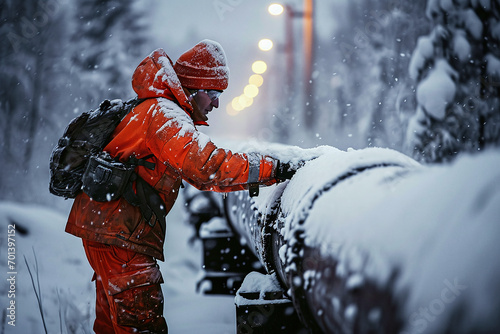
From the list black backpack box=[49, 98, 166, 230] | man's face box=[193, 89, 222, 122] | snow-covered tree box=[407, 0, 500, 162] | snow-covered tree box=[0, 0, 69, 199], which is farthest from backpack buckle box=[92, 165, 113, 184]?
snow-covered tree box=[0, 0, 69, 199]

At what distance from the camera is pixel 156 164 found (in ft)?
7.87

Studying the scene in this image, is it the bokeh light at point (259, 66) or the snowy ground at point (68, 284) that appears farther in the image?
the bokeh light at point (259, 66)

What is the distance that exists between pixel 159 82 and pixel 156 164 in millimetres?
450

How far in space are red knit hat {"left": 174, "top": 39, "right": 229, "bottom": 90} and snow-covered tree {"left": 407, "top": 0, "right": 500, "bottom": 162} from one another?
5.52 m

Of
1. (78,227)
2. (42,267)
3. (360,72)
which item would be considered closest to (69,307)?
(42,267)

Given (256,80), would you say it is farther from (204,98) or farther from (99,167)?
(99,167)

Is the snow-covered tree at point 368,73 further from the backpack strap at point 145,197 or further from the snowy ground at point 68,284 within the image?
the backpack strap at point 145,197

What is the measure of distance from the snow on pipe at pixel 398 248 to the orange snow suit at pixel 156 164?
69 cm

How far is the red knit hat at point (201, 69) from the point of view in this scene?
2.53m

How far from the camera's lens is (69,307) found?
5590 mm

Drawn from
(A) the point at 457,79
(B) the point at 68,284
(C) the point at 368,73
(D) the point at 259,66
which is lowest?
(B) the point at 68,284

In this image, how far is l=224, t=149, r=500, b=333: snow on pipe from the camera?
0.76m

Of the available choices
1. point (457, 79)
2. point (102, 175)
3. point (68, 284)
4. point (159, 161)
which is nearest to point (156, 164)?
point (159, 161)

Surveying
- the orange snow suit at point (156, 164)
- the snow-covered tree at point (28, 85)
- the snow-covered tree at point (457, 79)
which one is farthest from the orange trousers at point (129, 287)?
the snow-covered tree at point (28, 85)
